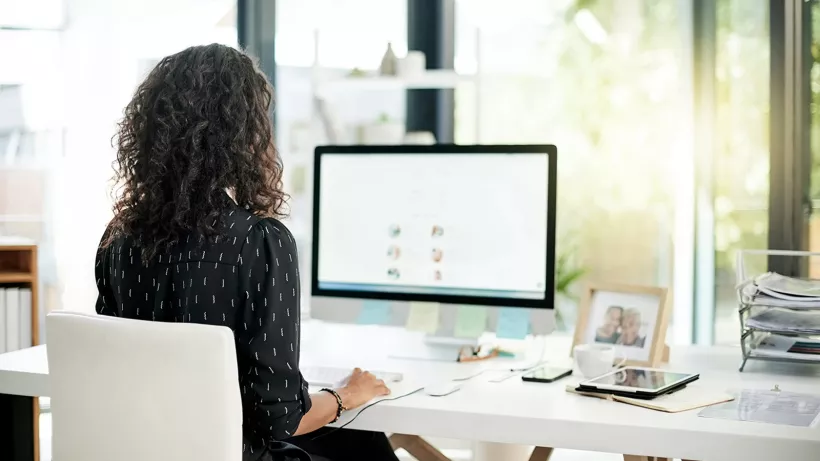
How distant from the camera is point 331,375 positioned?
1759 mm

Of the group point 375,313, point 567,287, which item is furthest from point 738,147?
point 375,313

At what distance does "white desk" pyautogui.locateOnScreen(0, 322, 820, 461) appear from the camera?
136 cm

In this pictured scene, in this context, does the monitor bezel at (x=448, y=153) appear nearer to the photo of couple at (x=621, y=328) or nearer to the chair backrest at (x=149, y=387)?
the photo of couple at (x=621, y=328)

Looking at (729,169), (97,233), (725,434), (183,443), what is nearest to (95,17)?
(97,233)

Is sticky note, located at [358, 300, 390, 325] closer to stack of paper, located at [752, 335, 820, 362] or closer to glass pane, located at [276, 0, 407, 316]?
stack of paper, located at [752, 335, 820, 362]

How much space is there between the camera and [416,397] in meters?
1.60

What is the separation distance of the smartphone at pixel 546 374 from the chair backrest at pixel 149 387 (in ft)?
2.18

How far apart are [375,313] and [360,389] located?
1.52 feet

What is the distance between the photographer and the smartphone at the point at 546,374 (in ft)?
5.65

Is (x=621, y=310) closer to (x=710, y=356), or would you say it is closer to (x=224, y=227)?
(x=710, y=356)

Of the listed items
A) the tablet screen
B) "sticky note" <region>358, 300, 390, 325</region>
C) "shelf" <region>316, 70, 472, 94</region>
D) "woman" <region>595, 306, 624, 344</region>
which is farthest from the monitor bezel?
"shelf" <region>316, 70, 472, 94</region>

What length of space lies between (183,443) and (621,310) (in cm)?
100

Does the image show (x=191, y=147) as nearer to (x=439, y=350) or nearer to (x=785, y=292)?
(x=439, y=350)

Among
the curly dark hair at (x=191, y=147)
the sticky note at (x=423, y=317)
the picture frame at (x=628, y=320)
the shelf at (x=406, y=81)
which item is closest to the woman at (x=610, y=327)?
the picture frame at (x=628, y=320)
